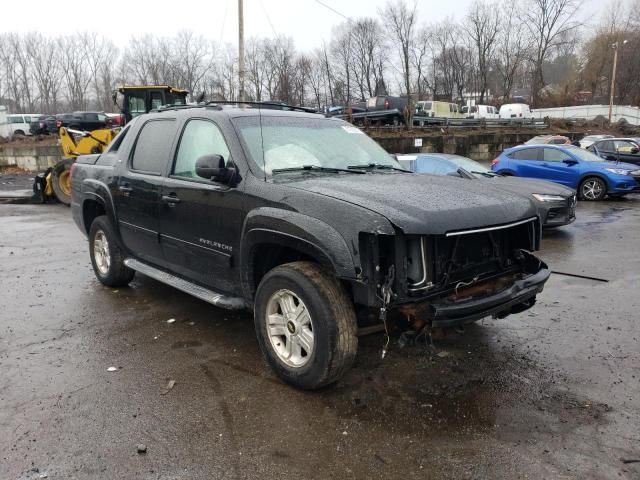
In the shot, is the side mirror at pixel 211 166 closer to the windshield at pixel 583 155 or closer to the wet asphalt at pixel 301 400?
the wet asphalt at pixel 301 400

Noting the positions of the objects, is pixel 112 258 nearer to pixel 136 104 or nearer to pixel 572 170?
pixel 572 170

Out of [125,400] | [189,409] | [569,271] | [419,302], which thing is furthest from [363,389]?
[569,271]

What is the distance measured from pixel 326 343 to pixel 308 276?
0.44m

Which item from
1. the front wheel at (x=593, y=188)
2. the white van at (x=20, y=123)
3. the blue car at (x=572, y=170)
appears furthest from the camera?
the white van at (x=20, y=123)

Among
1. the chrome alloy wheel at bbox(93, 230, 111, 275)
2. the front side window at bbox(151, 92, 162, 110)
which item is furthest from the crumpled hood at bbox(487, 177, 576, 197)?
the front side window at bbox(151, 92, 162, 110)

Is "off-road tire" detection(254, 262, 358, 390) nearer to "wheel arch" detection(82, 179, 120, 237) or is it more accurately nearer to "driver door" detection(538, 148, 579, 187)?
"wheel arch" detection(82, 179, 120, 237)

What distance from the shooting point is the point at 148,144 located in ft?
16.7

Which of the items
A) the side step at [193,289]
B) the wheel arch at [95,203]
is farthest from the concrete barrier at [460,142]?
the side step at [193,289]

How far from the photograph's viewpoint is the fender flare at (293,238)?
3.05 metres

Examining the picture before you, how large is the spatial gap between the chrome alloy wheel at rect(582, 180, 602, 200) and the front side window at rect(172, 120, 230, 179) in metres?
12.9

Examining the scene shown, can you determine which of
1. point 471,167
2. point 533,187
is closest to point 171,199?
point 533,187

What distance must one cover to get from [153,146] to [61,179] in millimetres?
10636

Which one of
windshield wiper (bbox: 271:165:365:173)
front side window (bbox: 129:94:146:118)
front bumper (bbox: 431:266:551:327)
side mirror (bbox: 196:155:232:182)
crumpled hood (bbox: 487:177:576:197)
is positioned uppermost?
front side window (bbox: 129:94:146:118)

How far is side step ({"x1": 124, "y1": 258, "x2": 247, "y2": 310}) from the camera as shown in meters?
3.96
